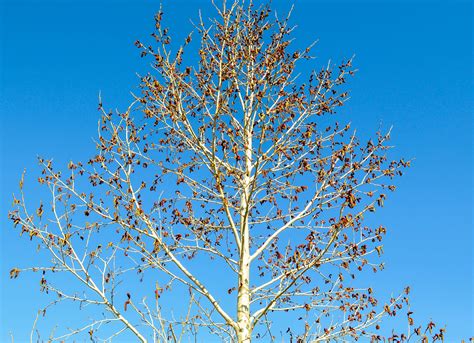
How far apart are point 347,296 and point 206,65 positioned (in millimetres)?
3807

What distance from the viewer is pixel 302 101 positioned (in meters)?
8.51

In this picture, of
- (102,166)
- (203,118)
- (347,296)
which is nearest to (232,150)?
(203,118)

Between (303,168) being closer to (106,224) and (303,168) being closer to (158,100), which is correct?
(158,100)

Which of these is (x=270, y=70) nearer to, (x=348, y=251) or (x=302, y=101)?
(x=302, y=101)

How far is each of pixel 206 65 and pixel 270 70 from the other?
942 millimetres

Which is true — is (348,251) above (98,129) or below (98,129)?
below

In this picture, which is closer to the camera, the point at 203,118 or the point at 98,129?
the point at 98,129

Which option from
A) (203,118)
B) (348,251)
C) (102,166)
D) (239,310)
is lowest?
(239,310)

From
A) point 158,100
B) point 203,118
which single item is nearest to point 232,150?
point 203,118

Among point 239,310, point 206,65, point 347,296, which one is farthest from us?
point 206,65

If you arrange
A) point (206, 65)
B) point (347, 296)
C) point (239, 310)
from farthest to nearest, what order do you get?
1. point (206, 65)
2. point (347, 296)
3. point (239, 310)

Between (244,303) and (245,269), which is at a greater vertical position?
(245,269)

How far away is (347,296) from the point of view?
7.73m

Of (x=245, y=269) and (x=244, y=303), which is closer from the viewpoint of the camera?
(x=244, y=303)
